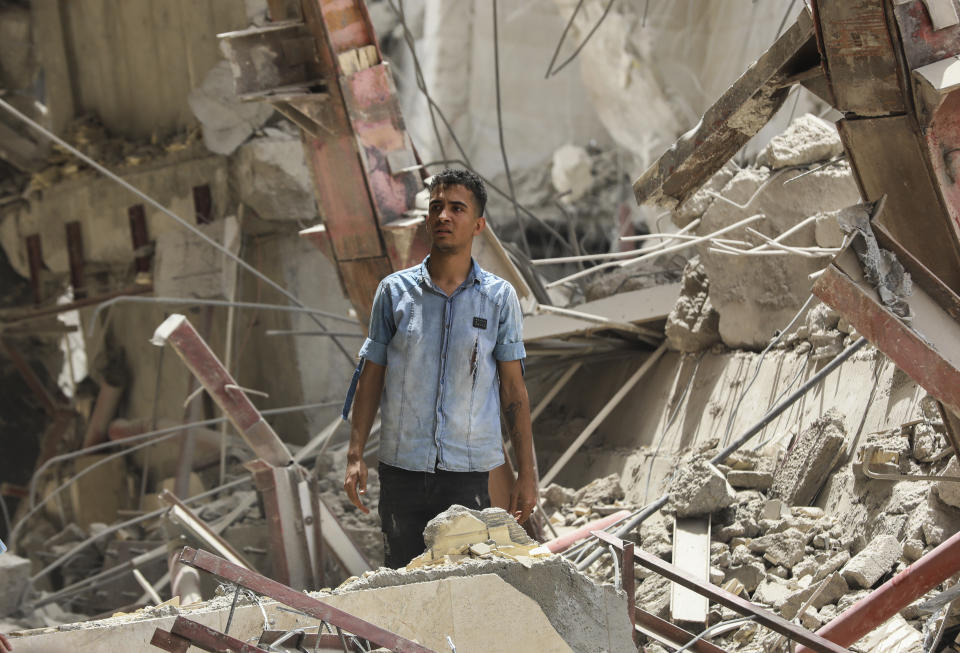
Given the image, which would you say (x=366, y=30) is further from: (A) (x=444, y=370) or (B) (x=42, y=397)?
(B) (x=42, y=397)

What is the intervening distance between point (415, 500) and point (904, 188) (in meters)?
1.77

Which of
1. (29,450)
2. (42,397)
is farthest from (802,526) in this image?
(29,450)

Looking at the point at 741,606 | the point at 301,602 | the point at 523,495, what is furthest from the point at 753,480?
the point at 301,602

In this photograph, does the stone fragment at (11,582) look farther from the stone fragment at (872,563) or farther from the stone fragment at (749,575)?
the stone fragment at (872,563)

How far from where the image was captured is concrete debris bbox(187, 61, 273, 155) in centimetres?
925

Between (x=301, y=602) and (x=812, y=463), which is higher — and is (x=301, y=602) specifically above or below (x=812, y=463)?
above

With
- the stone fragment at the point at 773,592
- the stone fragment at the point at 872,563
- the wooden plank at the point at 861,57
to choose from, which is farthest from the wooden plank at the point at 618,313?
the wooden plank at the point at 861,57

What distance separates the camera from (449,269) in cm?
371

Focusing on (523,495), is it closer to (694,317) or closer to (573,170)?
(694,317)

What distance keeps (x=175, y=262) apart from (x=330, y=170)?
435cm

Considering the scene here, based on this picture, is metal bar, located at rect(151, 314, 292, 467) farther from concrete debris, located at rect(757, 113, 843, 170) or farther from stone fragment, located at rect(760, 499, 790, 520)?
concrete debris, located at rect(757, 113, 843, 170)

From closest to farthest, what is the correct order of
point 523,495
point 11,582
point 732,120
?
point 732,120, point 523,495, point 11,582

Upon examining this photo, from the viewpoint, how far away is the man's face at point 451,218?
3680 millimetres

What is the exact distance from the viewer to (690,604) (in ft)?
13.3
